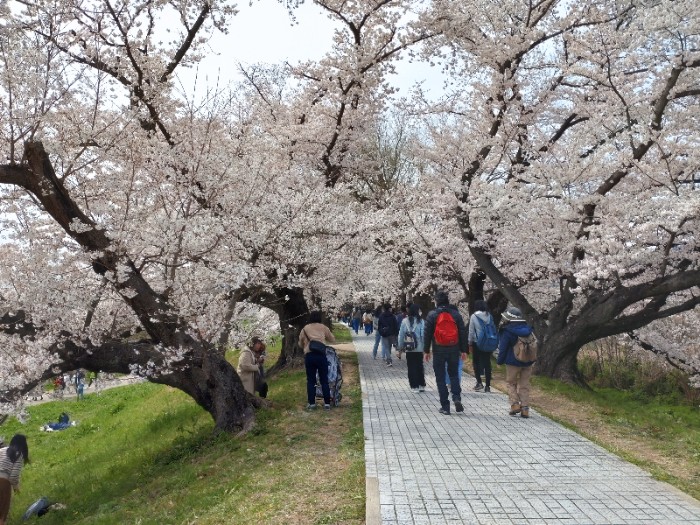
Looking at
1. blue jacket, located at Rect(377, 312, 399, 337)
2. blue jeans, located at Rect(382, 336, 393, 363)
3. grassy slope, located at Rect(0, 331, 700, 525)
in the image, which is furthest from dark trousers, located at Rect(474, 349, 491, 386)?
blue jeans, located at Rect(382, 336, 393, 363)

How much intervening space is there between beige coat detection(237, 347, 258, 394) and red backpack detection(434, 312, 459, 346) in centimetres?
378

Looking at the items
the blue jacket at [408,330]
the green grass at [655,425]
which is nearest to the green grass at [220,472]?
the blue jacket at [408,330]

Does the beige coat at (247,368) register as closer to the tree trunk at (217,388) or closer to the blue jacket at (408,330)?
the tree trunk at (217,388)

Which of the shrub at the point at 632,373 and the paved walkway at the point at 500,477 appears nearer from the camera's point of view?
the paved walkway at the point at 500,477

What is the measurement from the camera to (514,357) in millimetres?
8578

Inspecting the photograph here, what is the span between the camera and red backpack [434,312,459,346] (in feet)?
28.7

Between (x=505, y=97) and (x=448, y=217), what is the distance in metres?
5.34

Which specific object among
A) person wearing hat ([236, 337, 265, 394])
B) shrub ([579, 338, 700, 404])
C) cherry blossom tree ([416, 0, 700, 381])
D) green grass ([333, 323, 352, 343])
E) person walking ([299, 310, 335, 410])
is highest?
cherry blossom tree ([416, 0, 700, 381])

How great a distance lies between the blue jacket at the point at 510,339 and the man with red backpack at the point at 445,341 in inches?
20.5

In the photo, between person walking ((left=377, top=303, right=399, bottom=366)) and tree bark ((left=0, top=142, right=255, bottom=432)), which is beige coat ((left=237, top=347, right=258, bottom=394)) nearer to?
tree bark ((left=0, top=142, right=255, bottom=432))

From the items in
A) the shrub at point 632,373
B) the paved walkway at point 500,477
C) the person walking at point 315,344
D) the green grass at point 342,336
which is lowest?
the shrub at point 632,373

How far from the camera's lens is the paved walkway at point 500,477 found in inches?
178

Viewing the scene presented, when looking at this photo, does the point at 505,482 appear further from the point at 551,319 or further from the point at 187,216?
the point at 551,319

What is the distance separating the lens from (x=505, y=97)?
1446cm
